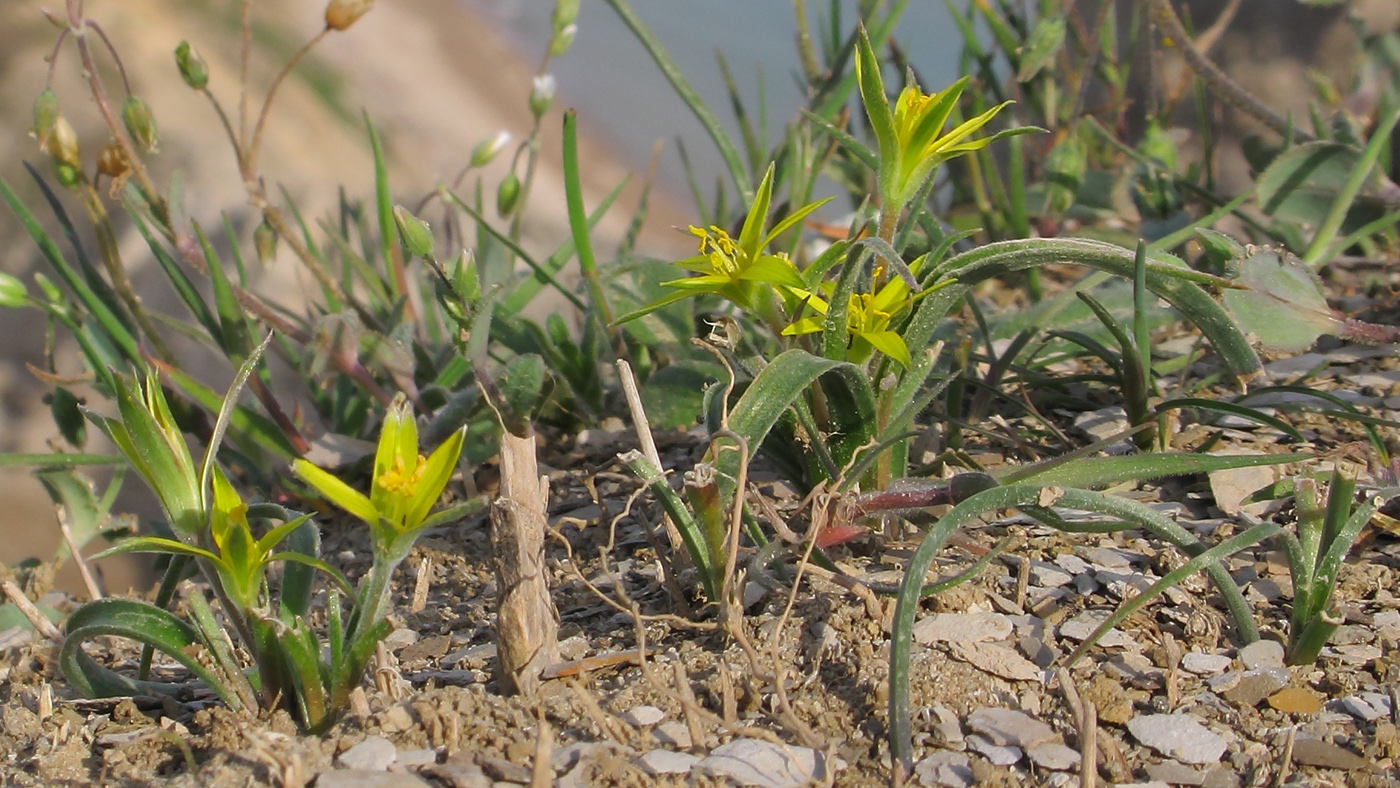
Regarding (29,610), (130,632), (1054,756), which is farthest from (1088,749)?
(29,610)

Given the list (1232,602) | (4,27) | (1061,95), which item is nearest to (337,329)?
(1232,602)

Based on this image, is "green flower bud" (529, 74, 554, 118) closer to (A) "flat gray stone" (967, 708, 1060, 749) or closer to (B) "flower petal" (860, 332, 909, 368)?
(B) "flower petal" (860, 332, 909, 368)

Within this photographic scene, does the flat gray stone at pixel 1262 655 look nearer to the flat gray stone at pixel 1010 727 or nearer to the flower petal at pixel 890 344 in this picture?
the flat gray stone at pixel 1010 727

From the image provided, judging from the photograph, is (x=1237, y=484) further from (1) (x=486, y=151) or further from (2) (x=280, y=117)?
(2) (x=280, y=117)

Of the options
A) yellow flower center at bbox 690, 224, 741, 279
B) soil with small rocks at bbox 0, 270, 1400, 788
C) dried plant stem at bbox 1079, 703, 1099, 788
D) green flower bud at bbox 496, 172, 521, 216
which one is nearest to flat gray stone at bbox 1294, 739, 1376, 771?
soil with small rocks at bbox 0, 270, 1400, 788

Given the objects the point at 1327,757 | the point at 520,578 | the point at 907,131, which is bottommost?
the point at 1327,757

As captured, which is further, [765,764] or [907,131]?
[907,131]
